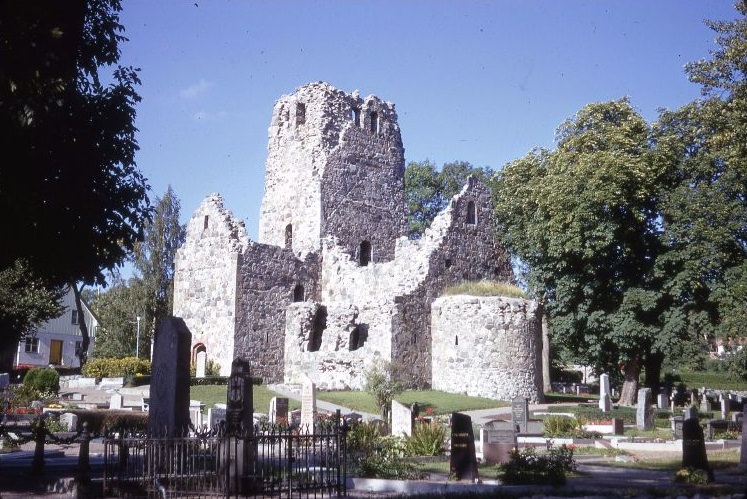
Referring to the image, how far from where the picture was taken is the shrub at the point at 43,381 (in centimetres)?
3516

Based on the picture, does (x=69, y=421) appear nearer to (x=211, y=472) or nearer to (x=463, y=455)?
(x=211, y=472)

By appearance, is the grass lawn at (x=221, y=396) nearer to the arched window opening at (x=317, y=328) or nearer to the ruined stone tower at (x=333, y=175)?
the arched window opening at (x=317, y=328)

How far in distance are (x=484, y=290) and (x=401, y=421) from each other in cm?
1551

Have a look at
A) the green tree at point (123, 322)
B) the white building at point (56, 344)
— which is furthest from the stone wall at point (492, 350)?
the white building at point (56, 344)

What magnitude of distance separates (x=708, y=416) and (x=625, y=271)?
846 cm

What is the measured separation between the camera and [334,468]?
51.0 feet

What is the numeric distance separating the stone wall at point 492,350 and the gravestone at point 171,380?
20.8 m

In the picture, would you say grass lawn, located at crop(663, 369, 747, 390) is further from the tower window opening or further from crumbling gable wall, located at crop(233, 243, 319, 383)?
the tower window opening

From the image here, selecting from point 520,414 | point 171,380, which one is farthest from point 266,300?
point 171,380

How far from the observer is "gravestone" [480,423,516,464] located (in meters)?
18.9

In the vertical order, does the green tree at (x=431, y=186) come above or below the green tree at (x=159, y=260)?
above

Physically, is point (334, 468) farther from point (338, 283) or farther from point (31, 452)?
point (338, 283)

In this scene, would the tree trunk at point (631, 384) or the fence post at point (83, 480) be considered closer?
the fence post at point (83, 480)

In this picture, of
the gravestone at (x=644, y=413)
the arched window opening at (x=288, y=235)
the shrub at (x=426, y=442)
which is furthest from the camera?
the arched window opening at (x=288, y=235)
